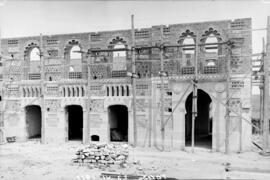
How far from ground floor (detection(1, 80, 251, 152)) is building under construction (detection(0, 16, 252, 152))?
0.22 feet

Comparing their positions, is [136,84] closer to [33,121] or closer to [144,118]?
[144,118]

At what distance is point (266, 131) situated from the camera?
1725 centimetres

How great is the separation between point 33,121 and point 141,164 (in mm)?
13375

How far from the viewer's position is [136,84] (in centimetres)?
2028

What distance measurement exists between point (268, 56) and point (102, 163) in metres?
12.4

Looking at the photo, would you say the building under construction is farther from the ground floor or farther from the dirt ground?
the dirt ground

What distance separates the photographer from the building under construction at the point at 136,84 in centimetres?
1814

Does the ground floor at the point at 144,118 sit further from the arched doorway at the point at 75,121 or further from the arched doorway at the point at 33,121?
the arched doorway at the point at 75,121

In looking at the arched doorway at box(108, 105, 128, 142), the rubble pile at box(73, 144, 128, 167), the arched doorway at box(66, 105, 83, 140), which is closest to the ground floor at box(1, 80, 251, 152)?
the arched doorway at box(108, 105, 128, 142)

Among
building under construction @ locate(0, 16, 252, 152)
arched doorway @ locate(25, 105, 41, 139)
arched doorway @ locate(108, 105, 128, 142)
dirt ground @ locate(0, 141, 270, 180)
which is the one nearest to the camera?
dirt ground @ locate(0, 141, 270, 180)

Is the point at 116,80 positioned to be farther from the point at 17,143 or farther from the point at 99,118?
the point at 17,143

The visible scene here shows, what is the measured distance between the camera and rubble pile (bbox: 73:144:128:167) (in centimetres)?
1505

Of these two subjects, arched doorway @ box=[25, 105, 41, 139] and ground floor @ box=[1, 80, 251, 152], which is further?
arched doorway @ box=[25, 105, 41, 139]

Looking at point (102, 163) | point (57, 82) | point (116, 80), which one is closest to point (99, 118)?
point (116, 80)
